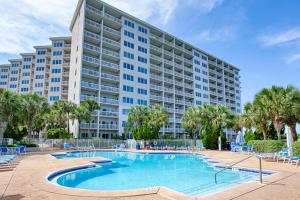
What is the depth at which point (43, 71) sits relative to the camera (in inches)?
2282

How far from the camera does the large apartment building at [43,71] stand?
171 ft

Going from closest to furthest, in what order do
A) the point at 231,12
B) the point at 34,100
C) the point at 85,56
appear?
the point at 231,12, the point at 34,100, the point at 85,56

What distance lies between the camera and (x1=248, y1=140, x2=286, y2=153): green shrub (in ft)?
61.3

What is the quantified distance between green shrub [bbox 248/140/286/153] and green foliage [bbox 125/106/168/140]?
15.4 m

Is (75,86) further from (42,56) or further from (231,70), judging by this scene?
(231,70)

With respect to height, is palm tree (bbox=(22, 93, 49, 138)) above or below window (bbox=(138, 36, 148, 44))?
below

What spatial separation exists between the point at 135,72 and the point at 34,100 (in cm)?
2301

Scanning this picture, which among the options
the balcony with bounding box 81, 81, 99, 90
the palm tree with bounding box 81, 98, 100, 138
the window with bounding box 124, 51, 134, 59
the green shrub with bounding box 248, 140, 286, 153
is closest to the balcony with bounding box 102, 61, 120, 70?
the window with bounding box 124, 51, 134, 59

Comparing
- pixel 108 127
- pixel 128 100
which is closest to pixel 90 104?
pixel 108 127

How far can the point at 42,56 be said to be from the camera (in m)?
58.9

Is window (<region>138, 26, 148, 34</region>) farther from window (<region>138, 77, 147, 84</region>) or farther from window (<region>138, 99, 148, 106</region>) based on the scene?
window (<region>138, 99, 148, 106</region>)

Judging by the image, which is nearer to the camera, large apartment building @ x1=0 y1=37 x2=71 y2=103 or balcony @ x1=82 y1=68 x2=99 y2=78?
balcony @ x1=82 y1=68 x2=99 y2=78

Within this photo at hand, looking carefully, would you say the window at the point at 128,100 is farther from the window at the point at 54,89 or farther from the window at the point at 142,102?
the window at the point at 54,89

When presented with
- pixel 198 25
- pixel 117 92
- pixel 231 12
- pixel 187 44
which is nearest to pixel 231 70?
pixel 187 44
